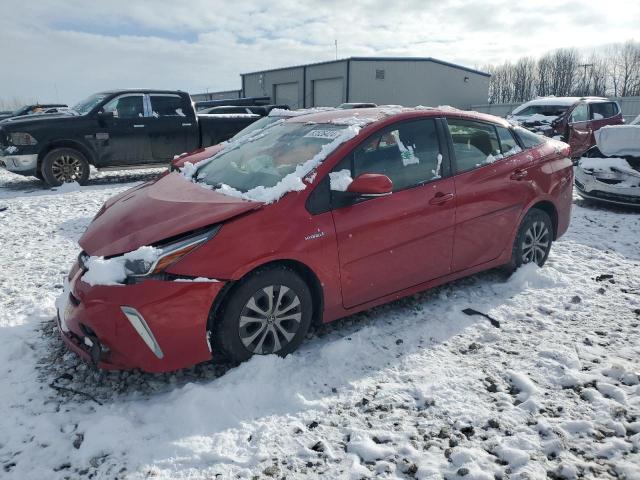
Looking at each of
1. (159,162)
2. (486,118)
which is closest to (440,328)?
(486,118)

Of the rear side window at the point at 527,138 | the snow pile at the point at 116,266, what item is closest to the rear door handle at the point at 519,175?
the rear side window at the point at 527,138

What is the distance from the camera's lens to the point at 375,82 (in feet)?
106

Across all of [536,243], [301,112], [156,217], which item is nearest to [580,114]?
[301,112]

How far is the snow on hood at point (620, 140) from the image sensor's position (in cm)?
782

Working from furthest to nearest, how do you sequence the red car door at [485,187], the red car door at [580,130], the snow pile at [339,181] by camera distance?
the red car door at [580,130], the red car door at [485,187], the snow pile at [339,181]

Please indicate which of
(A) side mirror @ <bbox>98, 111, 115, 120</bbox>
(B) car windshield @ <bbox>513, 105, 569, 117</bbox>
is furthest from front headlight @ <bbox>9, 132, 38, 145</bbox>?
(B) car windshield @ <bbox>513, 105, 569, 117</bbox>

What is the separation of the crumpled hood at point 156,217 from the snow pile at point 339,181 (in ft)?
1.81

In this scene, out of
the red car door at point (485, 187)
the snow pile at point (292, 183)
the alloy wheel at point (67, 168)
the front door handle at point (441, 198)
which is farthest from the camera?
the alloy wheel at point (67, 168)

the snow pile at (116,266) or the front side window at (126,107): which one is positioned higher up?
the front side window at (126,107)

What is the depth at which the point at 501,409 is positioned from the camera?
8.87ft

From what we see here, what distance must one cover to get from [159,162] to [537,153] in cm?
806

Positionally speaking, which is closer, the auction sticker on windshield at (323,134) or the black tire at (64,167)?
the auction sticker on windshield at (323,134)

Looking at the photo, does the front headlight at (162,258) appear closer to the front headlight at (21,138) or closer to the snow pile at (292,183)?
the snow pile at (292,183)

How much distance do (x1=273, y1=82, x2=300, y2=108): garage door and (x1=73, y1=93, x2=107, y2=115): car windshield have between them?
2706cm
